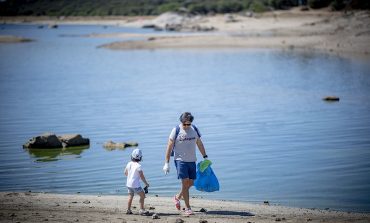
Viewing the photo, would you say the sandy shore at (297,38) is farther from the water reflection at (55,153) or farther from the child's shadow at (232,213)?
the child's shadow at (232,213)

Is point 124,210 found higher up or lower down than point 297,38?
lower down

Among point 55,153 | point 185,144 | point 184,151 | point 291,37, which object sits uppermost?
point 291,37

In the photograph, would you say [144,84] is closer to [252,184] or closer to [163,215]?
[252,184]

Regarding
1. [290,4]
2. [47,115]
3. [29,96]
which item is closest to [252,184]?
[47,115]

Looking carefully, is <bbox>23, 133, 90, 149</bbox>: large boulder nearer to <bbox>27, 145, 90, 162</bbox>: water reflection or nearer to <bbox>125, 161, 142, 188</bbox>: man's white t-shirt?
<bbox>27, 145, 90, 162</bbox>: water reflection

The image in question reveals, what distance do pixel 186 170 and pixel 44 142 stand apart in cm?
856

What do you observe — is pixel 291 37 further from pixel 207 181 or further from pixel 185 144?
pixel 185 144

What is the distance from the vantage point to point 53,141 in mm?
18188

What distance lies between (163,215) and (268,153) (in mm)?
6896

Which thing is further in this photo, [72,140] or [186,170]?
[72,140]

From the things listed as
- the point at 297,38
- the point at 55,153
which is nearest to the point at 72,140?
the point at 55,153

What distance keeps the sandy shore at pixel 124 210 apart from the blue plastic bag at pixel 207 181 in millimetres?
371

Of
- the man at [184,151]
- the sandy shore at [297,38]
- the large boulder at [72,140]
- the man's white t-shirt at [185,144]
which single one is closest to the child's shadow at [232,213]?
the man at [184,151]

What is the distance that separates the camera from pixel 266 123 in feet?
70.5
